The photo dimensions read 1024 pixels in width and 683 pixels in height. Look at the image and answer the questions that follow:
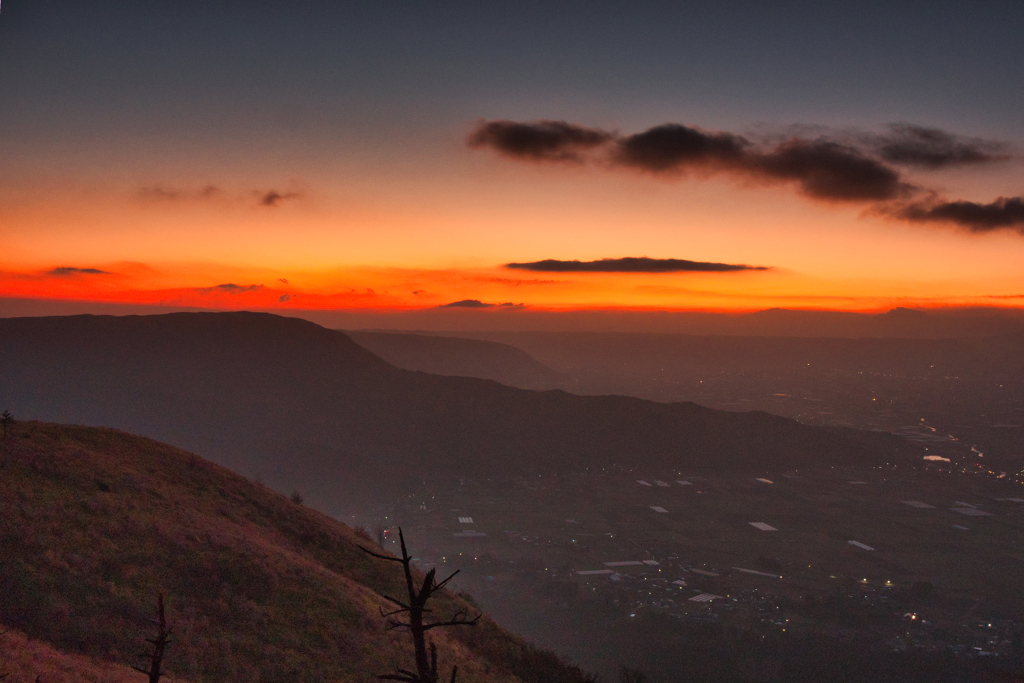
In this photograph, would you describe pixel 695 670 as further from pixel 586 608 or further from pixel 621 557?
pixel 621 557

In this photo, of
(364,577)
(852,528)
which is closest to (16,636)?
(364,577)

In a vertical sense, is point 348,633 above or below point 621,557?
above

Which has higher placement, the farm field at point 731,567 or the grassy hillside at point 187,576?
the grassy hillside at point 187,576

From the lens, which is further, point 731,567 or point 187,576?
point 731,567

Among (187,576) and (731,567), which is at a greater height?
(187,576)

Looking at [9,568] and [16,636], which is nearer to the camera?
[16,636]

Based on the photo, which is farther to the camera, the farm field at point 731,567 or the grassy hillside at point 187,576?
the farm field at point 731,567

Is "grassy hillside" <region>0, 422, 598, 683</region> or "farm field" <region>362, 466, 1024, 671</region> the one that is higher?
"grassy hillside" <region>0, 422, 598, 683</region>

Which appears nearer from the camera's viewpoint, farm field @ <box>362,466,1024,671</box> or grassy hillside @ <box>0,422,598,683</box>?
grassy hillside @ <box>0,422,598,683</box>
